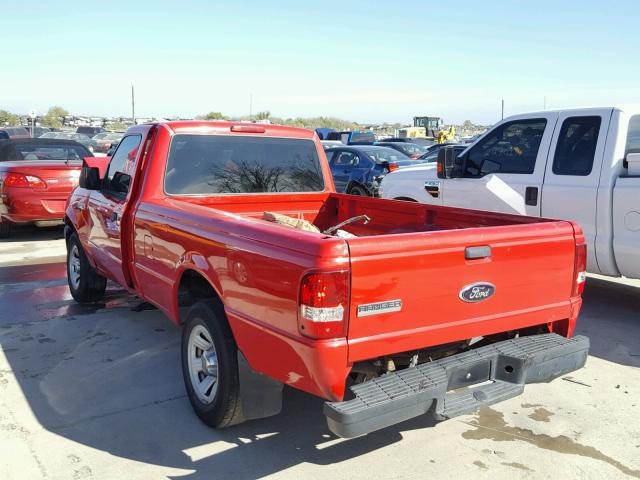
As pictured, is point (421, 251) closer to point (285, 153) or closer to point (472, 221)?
point (472, 221)

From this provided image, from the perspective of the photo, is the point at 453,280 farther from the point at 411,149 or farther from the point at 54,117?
the point at 54,117

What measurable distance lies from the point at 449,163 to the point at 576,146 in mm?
1365

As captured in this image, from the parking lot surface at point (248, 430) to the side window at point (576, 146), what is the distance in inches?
68.8

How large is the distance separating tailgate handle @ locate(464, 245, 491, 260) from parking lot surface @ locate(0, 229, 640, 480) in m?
1.18

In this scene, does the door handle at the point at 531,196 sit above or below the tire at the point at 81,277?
above

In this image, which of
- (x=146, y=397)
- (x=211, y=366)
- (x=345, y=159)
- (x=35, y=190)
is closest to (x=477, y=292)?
(x=211, y=366)

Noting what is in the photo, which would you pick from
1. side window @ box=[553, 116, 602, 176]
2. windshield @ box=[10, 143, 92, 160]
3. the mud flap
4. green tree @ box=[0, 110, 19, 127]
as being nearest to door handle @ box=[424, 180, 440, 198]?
side window @ box=[553, 116, 602, 176]

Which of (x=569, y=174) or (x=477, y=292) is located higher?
(x=569, y=174)

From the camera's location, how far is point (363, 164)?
15898 millimetres

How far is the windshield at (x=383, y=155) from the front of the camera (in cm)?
1620

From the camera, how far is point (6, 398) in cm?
427

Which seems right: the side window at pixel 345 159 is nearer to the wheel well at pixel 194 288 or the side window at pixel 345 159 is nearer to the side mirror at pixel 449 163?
the side mirror at pixel 449 163

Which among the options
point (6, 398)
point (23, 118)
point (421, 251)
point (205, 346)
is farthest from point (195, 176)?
point (23, 118)

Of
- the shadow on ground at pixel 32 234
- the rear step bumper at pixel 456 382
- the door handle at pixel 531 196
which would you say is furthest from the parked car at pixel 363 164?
the rear step bumper at pixel 456 382
